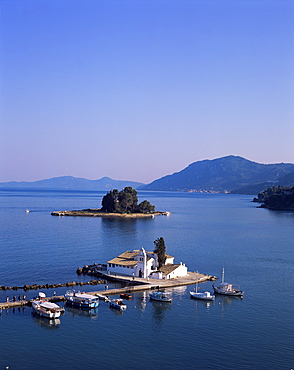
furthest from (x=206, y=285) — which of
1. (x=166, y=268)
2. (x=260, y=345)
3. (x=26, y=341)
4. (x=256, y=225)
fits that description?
(x=256, y=225)

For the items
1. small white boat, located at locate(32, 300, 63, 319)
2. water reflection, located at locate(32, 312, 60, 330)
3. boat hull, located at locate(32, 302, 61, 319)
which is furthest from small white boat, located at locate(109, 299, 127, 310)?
water reflection, located at locate(32, 312, 60, 330)

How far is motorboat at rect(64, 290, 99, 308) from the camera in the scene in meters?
58.3

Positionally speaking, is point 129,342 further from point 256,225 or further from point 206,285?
point 256,225

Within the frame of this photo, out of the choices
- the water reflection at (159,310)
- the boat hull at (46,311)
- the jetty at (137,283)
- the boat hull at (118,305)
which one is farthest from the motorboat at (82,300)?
the water reflection at (159,310)

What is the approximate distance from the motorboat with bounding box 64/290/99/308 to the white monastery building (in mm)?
14777

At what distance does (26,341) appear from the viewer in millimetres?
46625

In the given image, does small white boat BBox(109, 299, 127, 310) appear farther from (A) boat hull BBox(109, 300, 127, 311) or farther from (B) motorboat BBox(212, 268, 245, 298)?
(B) motorboat BBox(212, 268, 245, 298)

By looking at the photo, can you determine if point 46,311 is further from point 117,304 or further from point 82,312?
point 117,304

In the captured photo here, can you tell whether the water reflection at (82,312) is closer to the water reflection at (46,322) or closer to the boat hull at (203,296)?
the water reflection at (46,322)

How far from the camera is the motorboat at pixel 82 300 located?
191 feet

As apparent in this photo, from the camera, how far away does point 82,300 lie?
58.8 metres

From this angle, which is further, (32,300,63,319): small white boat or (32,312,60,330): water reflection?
(32,300,63,319): small white boat

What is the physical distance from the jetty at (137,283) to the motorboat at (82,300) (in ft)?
5.15

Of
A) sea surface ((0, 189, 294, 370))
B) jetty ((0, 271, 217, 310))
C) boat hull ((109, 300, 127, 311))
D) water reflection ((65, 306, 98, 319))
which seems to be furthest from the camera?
jetty ((0, 271, 217, 310))
